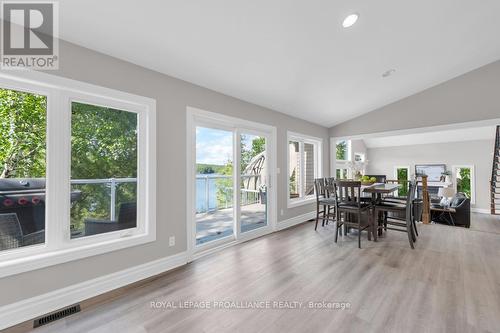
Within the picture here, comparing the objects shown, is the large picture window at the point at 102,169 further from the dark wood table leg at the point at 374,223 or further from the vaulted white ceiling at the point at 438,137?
the vaulted white ceiling at the point at 438,137

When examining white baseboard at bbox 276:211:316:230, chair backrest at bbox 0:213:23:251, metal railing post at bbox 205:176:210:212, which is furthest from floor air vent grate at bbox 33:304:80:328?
white baseboard at bbox 276:211:316:230

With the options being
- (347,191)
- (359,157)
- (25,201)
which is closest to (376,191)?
(347,191)

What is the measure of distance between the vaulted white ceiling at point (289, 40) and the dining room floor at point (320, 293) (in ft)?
8.07

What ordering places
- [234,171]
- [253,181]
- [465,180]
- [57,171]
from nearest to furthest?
[57,171], [234,171], [253,181], [465,180]

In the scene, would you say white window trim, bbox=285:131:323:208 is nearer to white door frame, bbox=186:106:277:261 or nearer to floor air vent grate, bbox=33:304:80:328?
white door frame, bbox=186:106:277:261

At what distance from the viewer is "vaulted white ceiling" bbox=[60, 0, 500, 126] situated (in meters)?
1.96

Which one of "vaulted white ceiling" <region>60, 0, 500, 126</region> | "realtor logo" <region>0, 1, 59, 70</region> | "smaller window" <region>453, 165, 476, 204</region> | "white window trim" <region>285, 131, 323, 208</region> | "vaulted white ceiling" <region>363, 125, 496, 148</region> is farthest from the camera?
"smaller window" <region>453, 165, 476, 204</region>

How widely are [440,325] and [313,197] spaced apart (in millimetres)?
3862

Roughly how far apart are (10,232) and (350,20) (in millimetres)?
3848

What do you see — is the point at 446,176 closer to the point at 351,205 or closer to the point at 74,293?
the point at 351,205

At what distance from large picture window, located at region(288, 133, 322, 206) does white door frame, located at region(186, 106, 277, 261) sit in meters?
0.61

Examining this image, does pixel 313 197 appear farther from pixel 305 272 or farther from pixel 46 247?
pixel 46 247

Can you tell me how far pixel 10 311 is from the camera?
1.76 metres

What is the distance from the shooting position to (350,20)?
243 cm
